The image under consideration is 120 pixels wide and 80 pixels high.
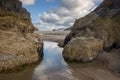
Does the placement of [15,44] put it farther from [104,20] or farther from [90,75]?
[104,20]

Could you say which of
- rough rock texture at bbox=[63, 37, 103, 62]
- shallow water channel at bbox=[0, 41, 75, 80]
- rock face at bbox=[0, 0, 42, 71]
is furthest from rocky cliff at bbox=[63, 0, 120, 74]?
rock face at bbox=[0, 0, 42, 71]

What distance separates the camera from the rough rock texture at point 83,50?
42.1 ft

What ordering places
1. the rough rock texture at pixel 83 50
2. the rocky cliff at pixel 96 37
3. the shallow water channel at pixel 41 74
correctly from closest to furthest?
the shallow water channel at pixel 41 74
the rough rock texture at pixel 83 50
the rocky cliff at pixel 96 37

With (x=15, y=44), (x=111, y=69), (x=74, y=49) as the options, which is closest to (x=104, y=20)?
(x=74, y=49)

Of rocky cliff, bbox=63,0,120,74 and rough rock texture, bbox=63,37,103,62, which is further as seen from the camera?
rocky cliff, bbox=63,0,120,74

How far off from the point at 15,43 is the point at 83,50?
5.02 meters

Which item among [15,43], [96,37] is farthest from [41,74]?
[96,37]

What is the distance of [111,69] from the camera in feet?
36.5

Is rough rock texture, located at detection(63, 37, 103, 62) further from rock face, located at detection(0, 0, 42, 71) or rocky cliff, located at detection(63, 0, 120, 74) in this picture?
rock face, located at detection(0, 0, 42, 71)

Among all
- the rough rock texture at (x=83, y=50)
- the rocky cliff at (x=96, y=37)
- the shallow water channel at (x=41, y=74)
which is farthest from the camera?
the rocky cliff at (x=96, y=37)

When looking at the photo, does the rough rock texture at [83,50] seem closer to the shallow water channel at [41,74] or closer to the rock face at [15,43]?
the shallow water channel at [41,74]

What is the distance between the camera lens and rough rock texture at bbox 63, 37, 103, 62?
12.8m

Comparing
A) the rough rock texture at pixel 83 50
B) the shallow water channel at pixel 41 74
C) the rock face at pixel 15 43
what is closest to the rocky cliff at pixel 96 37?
the rough rock texture at pixel 83 50

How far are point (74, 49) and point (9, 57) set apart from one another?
5057mm
